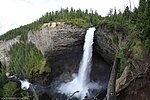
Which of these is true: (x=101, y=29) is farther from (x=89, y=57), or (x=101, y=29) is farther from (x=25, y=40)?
(x=25, y=40)

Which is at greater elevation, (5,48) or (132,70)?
(5,48)

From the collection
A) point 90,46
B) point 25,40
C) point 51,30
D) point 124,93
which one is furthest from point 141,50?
point 25,40

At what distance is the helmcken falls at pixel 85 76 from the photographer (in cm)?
5921

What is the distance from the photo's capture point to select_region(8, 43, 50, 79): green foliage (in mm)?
68500

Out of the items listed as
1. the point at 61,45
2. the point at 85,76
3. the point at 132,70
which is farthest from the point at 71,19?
the point at 132,70

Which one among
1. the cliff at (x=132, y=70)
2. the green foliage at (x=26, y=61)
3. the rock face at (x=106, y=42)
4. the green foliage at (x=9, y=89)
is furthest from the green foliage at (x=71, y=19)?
the cliff at (x=132, y=70)

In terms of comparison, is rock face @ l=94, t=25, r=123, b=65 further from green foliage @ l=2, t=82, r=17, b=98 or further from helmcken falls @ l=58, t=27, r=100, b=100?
green foliage @ l=2, t=82, r=17, b=98

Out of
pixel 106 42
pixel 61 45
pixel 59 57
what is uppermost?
pixel 61 45

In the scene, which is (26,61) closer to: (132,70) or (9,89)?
(9,89)

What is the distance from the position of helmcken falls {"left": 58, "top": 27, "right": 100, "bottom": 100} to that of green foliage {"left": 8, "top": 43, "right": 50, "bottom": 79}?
6.73m

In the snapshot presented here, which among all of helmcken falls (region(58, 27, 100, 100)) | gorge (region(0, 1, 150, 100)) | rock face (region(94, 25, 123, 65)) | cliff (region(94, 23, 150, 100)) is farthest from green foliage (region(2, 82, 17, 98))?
cliff (region(94, 23, 150, 100))

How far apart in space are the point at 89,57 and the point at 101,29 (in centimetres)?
752

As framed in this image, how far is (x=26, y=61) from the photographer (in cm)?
7238

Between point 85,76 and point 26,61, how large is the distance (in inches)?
638
